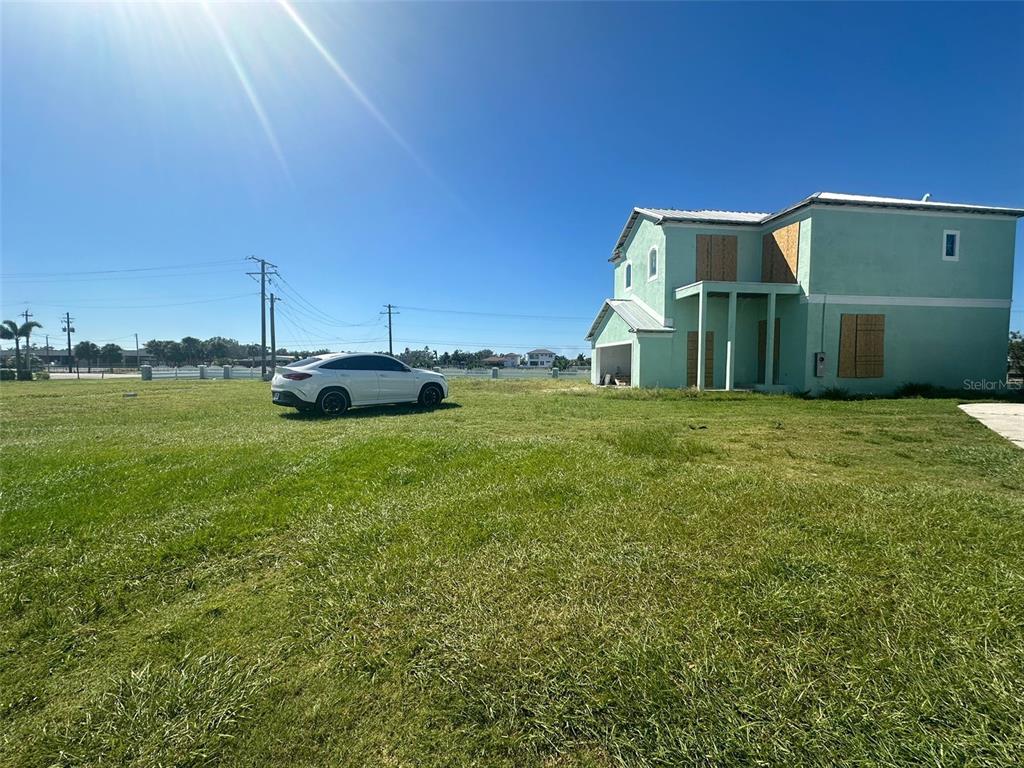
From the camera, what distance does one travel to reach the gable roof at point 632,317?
1738cm

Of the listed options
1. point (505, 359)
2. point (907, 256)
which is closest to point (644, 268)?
point (907, 256)

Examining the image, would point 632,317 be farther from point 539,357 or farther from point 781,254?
point 539,357

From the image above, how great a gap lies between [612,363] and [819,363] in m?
9.08

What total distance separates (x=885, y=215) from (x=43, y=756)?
2208 centimetres

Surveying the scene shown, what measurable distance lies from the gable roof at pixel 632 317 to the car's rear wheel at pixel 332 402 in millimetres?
11583

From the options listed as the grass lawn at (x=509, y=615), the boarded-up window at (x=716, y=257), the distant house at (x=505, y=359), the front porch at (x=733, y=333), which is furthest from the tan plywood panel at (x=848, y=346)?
the distant house at (x=505, y=359)

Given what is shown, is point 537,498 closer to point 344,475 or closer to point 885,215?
point 344,475

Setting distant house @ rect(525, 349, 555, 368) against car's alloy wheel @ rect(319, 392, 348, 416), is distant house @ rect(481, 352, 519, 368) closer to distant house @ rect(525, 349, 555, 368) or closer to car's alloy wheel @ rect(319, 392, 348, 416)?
distant house @ rect(525, 349, 555, 368)

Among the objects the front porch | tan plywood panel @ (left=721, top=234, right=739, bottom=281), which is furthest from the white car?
tan plywood panel @ (left=721, top=234, right=739, bottom=281)

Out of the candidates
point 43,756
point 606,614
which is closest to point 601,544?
point 606,614

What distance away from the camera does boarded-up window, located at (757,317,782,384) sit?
17.8m

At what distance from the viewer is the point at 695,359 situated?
58.3ft

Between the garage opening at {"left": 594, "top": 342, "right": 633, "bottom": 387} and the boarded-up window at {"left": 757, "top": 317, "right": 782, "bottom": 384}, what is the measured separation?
5624 millimetres

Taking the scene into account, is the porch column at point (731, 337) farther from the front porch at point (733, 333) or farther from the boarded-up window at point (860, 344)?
the boarded-up window at point (860, 344)
